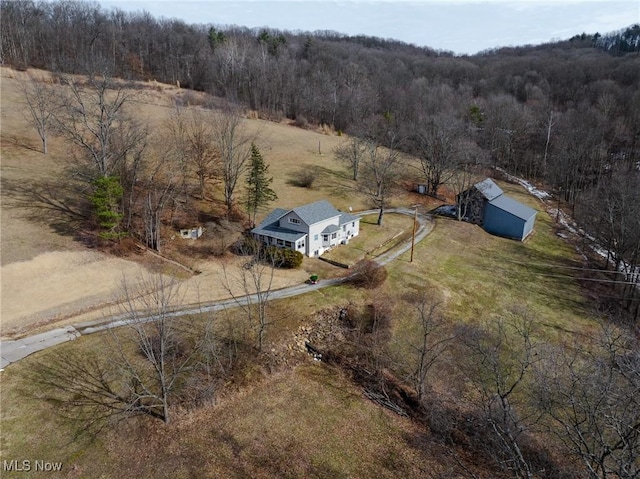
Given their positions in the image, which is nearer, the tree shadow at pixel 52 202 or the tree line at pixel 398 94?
the tree shadow at pixel 52 202

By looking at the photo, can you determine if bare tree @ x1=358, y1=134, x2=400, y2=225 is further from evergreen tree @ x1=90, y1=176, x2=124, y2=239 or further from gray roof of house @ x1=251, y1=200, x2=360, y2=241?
evergreen tree @ x1=90, y1=176, x2=124, y2=239

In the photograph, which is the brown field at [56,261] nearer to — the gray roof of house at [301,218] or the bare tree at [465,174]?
the gray roof of house at [301,218]

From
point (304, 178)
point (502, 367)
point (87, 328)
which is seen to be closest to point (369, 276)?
point (502, 367)

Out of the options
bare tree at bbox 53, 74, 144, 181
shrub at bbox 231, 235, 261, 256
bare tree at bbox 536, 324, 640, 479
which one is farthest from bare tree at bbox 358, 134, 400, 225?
bare tree at bbox 53, 74, 144, 181

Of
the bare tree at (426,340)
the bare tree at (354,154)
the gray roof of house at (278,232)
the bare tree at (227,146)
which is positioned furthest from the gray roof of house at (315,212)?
the bare tree at (354,154)

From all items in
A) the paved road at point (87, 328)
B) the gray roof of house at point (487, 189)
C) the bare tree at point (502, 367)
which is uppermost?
the gray roof of house at point (487, 189)

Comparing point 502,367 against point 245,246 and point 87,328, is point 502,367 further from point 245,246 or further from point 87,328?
point 87,328
